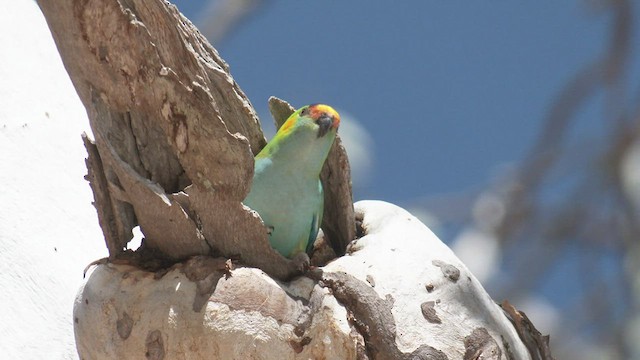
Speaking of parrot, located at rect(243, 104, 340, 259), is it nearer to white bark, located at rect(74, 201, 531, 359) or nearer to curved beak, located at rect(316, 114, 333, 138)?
curved beak, located at rect(316, 114, 333, 138)

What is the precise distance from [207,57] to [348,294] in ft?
1.85

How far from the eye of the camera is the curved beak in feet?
7.75

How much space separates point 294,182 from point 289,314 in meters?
0.43

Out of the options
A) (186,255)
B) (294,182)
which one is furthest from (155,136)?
(294,182)

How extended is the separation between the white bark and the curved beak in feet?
1.03

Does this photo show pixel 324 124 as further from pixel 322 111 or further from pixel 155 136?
pixel 155 136

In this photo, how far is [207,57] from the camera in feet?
7.22

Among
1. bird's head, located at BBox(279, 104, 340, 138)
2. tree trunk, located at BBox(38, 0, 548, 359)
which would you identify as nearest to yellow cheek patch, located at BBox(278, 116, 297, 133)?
bird's head, located at BBox(279, 104, 340, 138)

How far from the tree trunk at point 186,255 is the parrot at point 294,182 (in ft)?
0.63

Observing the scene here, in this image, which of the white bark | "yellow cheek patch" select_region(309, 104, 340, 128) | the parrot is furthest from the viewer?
"yellow cheek patch" select_region(309, 104, 340, 128)

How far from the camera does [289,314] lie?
2008mm

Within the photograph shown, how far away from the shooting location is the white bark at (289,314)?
197 cm

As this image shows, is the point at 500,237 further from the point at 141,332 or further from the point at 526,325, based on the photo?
the point at 141,332

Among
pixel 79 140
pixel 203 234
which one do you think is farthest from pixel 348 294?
pixel 79 140
